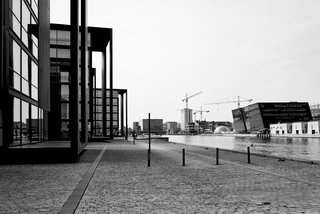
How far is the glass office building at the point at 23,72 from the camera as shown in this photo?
2045 centimetres

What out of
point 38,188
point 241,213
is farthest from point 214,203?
point 38,188

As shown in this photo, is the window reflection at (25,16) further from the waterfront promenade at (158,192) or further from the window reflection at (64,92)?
the window reflection at (64,92)

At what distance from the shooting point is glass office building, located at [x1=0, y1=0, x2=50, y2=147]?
20453mm

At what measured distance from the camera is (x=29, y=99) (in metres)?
26.3

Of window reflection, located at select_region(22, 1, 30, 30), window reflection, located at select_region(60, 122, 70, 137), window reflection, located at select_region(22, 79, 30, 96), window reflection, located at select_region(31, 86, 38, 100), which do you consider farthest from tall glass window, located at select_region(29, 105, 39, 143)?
window reflection, located at select_region(60, 122, 70, 137)

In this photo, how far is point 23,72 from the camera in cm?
2502

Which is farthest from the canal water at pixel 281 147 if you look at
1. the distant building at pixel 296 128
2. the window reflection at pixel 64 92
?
the distant building at pixel 296 128

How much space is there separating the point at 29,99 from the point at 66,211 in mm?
20944

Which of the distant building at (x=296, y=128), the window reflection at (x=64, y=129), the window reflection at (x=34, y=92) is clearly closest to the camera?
the window reflection at (x=34, y=92)

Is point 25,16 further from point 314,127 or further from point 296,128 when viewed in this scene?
point 296,128

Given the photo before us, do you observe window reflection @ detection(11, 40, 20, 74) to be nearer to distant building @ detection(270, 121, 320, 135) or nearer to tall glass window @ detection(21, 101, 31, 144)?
tall glass window @ detection(21, 101, 31, 144)

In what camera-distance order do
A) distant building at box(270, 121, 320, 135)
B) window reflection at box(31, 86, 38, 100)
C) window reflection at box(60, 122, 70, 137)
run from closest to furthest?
window reflection at box(31, 86, 38, 100) → window reflection at box(60, 122, 70, 137) → distant building at box(270, 121, 320, 135)

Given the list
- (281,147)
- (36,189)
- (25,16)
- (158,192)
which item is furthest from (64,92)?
(158,192)

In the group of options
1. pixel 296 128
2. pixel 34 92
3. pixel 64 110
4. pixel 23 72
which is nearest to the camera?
pixel 23 72
